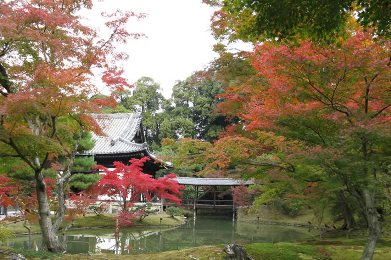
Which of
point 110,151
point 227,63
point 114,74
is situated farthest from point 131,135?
point 114,74

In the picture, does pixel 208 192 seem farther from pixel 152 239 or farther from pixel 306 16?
pixel 306 16

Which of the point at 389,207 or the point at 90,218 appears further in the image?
the point at 90,218

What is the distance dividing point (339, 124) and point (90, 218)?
1372cm

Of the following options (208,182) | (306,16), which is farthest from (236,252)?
(208,182)

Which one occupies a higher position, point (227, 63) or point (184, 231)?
point (227, 63)

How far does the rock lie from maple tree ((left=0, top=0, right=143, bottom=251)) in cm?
318

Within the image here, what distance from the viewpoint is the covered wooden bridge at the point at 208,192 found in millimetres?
27547

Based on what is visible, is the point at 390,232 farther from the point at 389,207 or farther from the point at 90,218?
the point at 90,218

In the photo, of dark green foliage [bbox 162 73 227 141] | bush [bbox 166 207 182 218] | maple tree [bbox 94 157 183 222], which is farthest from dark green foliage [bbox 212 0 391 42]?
dark green foliage [bbox 162 73 227 141]

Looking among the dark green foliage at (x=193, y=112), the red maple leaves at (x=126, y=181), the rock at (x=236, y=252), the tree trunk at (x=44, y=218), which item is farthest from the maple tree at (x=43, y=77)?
the dark green foliage at (x=193, y=112)

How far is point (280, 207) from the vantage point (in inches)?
952

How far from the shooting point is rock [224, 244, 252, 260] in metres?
6.82

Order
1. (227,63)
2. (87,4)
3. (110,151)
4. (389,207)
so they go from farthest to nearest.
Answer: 1. (110,151)
2. (227,63)
3. (389,207)
4. (87,4)

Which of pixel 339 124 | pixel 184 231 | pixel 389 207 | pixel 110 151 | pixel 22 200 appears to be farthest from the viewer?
pixel 110 151
